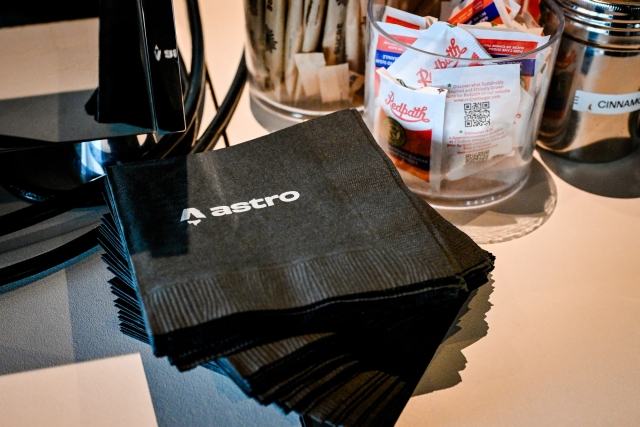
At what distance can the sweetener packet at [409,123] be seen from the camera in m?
0.53

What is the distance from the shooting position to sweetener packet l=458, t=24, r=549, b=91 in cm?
53

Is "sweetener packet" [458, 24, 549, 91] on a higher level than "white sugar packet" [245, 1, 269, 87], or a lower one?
higher

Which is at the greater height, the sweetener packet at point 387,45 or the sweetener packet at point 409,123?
the sweetener packet at point 387,45

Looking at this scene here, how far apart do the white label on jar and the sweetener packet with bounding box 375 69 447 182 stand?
149 millimetres

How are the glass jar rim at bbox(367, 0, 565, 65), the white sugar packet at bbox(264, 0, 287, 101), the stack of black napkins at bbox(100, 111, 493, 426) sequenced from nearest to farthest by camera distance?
the stack of black napkins at bbox(100, 111, 493, 426)
the glass jar rim at bbox(367, 0, 565, 65)
the white sugar packet at bbox(264, 0, 287, 101)

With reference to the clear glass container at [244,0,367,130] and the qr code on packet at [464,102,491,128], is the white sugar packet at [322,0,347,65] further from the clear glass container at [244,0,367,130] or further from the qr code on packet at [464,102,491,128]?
the qr code on packet at [464,102,491,128]

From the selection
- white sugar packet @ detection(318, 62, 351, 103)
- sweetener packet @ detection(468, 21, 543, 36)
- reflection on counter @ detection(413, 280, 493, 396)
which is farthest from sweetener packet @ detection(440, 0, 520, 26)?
reflection on counter @ detection(413, 280, 493, 396)

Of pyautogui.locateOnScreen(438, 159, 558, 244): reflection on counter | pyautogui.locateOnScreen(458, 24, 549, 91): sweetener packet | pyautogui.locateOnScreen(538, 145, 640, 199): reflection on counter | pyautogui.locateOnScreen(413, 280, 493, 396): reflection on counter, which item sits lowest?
pyautogui.locateOnScreen(413, 280, 493, 396): reflection on counter

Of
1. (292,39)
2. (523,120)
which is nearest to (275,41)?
(292,39)

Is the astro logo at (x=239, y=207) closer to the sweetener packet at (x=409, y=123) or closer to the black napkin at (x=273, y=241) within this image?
the black napkin at (x=273, y=241)

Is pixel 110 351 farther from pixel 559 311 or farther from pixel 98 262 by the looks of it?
pixel 559 311

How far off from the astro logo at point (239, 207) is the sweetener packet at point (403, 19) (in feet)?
0.63

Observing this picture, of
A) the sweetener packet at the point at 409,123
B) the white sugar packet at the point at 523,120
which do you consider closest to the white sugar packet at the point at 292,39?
the sweetener packet at the point at 409,123

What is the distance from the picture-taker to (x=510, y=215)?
59 centimetres
